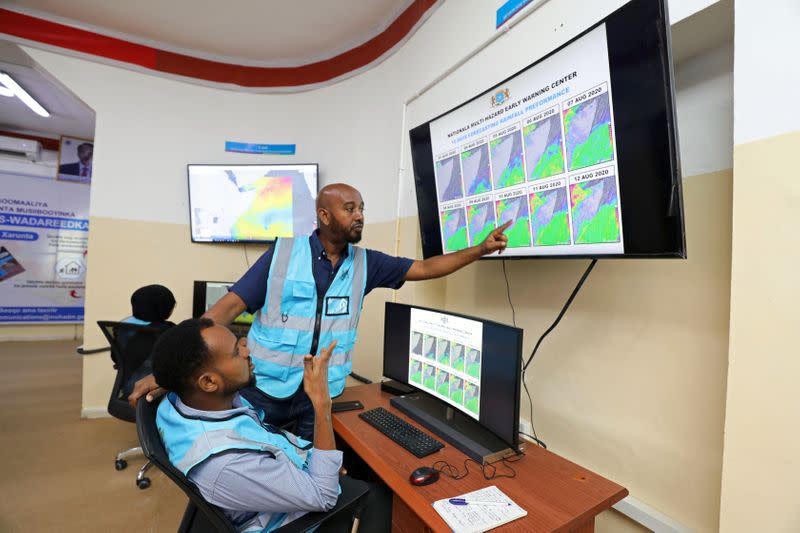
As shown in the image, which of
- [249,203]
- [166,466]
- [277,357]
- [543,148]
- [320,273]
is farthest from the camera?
[249,203]

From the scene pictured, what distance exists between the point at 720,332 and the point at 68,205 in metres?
7.74

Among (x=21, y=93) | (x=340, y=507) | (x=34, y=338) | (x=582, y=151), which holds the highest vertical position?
(x=21, y=93)

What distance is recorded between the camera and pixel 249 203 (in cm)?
341

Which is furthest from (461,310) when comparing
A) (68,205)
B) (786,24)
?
(68,205)

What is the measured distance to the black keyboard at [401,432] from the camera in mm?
1258

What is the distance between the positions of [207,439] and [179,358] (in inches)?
8.2

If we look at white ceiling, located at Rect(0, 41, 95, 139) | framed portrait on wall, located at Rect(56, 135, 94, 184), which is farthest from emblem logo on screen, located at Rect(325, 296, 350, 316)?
framed portrait on wall, located at Rect(56, 135, 94, 184)

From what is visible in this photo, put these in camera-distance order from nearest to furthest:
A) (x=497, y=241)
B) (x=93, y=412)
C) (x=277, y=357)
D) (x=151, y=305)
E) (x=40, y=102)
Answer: (x=497, y=241), (x=277, y=357), (x=151, y=305), (x=93, y=412), (x=40, y=102)

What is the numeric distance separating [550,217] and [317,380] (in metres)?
→ 0.93

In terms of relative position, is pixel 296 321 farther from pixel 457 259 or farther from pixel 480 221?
pixel 480 221

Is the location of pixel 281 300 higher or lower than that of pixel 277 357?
higher

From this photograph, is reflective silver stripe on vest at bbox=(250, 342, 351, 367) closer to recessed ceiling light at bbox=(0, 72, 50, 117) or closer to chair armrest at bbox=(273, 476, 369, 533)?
chair armrest at bbox=(273, 476, 369, 533)

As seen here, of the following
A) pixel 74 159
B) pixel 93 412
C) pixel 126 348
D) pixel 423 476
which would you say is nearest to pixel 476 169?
pixel 423 476

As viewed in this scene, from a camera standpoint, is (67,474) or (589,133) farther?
(67,474)
